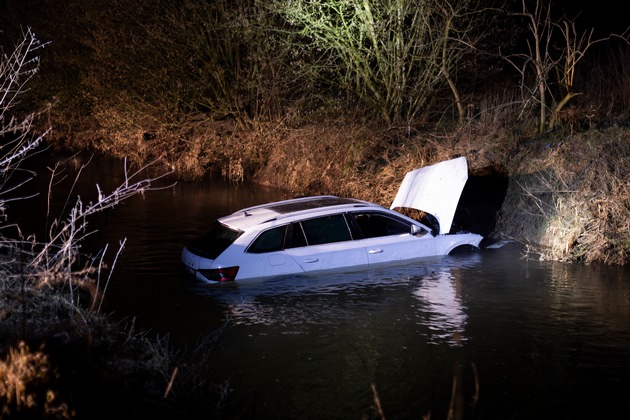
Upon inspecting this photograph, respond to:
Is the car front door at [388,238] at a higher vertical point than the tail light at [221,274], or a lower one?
higher

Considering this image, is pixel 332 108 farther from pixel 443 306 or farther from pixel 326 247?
pixel 443 306

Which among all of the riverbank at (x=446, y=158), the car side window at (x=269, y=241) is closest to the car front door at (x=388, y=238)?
the car side window at (x=269, y=241)

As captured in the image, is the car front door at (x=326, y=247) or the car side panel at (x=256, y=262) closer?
the car side panel at (x=256, y=262)

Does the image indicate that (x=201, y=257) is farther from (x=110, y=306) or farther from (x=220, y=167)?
(x=220, y=167)

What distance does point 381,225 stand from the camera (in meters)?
14.1

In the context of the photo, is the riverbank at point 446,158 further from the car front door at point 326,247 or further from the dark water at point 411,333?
the car front door at point 326,247

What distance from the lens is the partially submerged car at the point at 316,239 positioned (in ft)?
41.6

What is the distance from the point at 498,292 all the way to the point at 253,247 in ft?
13.6

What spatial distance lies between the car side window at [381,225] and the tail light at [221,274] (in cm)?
264

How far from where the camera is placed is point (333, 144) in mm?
22781

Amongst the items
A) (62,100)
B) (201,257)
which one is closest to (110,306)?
(201,257)

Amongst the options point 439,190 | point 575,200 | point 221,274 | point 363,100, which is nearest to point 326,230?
point 221,274

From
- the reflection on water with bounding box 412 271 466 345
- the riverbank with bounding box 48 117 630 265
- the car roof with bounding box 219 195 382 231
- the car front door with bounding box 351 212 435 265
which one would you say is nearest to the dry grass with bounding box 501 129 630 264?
the riverbank with bounding box 48 117 630 265

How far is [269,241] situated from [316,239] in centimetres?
91
